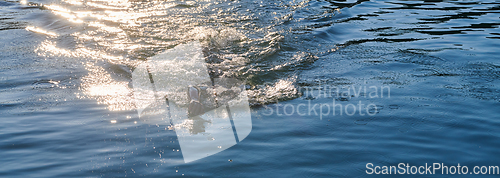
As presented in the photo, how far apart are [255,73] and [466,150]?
285 centimetres

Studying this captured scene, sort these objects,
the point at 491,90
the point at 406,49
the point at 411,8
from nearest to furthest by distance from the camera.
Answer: the point at 491,90, the point at 406,49, the point at 411,8

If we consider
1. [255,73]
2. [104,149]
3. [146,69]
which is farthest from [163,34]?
[104,149]

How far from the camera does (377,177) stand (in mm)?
2795

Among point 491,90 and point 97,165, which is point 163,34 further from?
point 491,90

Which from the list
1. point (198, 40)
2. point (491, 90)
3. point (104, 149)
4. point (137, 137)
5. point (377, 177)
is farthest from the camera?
point (198, 40)

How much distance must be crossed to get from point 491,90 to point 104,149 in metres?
4.26

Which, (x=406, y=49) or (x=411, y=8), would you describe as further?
(x=411, y=8)

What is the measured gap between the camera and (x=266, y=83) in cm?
492

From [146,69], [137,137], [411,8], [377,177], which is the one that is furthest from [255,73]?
[411,8]

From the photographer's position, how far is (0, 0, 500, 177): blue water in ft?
10.0

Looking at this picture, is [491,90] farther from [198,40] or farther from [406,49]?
[198,40]

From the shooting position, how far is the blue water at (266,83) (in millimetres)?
3049

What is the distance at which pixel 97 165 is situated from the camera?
295 centimetres

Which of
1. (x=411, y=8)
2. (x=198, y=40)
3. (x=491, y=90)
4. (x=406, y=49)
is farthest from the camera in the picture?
(x=411, y=8)
